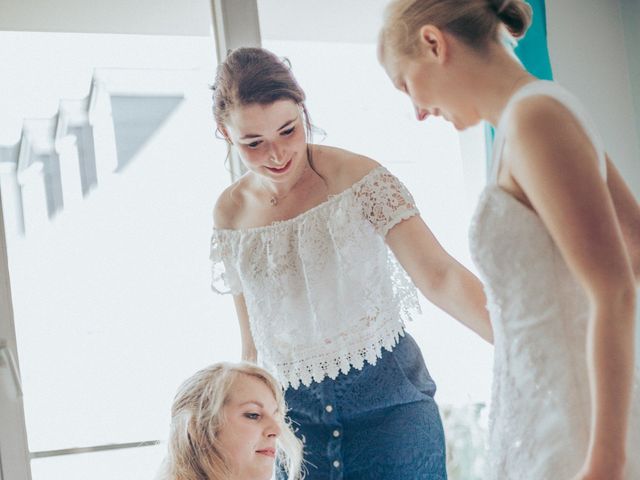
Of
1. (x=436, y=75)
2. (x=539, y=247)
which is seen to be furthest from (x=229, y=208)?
(x=539, y=247)

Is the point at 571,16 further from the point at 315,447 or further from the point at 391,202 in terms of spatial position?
the point at 315,447

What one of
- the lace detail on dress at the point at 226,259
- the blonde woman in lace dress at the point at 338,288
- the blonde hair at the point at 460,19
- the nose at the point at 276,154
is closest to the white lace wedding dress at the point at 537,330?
the blonde hair at the point at 460,19

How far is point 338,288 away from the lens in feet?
5.99

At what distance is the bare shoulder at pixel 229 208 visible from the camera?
201 centimetres

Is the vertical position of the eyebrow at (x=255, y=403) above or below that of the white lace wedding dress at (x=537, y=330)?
below

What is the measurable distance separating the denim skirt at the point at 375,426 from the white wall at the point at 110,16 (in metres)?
1.37

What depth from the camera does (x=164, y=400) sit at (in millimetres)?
2594

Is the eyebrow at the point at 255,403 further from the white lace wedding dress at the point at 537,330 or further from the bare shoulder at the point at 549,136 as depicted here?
the bare shoulder at the point at 549,136

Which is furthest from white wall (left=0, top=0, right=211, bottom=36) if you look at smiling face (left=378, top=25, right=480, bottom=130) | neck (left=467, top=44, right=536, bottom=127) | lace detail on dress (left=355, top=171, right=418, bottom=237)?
neck (left=467, top=44, right=536, bottom=127)

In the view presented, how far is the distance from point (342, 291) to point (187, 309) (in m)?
0.92

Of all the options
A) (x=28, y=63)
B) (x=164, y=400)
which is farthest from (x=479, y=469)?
(x=28, y=63)

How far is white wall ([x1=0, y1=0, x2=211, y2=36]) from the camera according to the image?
2607mm

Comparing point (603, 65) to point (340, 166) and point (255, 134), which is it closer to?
point (340, 166)

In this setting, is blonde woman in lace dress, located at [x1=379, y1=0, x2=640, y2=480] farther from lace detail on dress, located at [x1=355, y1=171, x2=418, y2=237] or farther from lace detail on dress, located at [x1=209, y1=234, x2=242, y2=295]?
lace detail on dress, located at [x1=209, y1=234, x2=242, y2=295]
